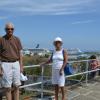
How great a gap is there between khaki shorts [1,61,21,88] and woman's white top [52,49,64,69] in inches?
51.1

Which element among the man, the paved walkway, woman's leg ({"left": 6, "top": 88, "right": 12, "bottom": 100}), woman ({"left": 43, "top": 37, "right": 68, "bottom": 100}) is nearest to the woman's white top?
woman ({"left": 43, "top": 37, "right": 68, "bottom": 100})

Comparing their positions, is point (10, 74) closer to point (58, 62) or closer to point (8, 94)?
point (8, 94)

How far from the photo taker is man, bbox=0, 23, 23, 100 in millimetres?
6250

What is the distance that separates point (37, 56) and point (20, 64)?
29.0 ft

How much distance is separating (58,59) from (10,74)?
4.93 feet

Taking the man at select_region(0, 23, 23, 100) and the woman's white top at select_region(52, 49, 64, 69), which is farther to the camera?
the woman's white top at select_region(52, 49, 64, 69)

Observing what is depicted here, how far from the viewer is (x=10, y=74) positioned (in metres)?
6.28

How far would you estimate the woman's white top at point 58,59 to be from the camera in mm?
7441

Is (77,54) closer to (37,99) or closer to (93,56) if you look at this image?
(93,56)

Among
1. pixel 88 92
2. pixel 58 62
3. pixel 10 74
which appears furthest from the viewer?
pixel 88 92

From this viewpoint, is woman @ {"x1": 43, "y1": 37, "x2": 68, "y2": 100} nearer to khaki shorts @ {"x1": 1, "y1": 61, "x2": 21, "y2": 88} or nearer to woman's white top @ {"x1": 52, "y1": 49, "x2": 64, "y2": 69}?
woman's white top @ {"x1": 52, "y1": 49, "x2": 64, "y2": 69}

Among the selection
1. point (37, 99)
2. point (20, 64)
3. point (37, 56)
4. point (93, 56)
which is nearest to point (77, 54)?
point (93, 56)

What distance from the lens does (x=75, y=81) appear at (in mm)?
11602

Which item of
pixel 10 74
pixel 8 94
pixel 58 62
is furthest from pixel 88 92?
pixel 10 74
